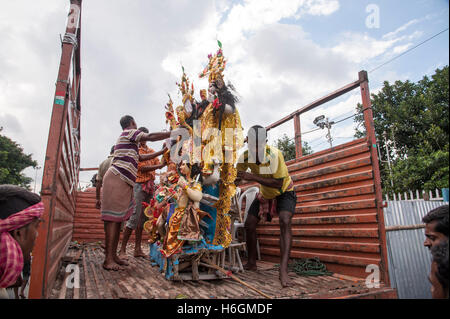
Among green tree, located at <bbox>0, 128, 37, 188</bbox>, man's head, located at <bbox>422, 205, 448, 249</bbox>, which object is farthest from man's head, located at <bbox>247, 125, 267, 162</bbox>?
green tree, located at <bbox>0, 128, 37, 188</bbox>

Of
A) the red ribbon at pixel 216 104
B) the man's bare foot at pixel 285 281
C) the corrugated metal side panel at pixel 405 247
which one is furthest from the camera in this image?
the red ribbon at pixel 216 104

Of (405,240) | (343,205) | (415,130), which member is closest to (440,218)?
(415,130)

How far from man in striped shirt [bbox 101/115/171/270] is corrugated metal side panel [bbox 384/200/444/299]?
9.26 feet

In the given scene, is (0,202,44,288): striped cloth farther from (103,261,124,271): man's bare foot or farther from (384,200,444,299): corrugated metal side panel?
(384,200,444,299): corrugated metal side panel

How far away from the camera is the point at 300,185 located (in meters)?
4.07

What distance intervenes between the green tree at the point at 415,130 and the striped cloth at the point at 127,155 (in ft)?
9.65

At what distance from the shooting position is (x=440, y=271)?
1.33 metres

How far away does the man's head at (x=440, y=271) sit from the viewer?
131 cm

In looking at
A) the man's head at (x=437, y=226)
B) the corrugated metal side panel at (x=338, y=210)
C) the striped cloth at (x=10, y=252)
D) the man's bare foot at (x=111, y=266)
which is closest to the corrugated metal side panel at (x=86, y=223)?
the man's bare foot at (x=111, y=266)

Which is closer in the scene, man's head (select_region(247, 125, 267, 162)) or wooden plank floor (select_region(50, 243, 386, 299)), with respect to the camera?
wooden plank floor (select_region(50, 243, 386, 299))

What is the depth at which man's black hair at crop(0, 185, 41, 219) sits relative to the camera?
1.54m

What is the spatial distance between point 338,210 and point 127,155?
2.88 m

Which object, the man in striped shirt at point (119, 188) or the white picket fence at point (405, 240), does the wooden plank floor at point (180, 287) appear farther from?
the white picket fence at point (405, 240)

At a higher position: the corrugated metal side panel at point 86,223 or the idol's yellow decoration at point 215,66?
the idol's yellow decoration at point 215,66
